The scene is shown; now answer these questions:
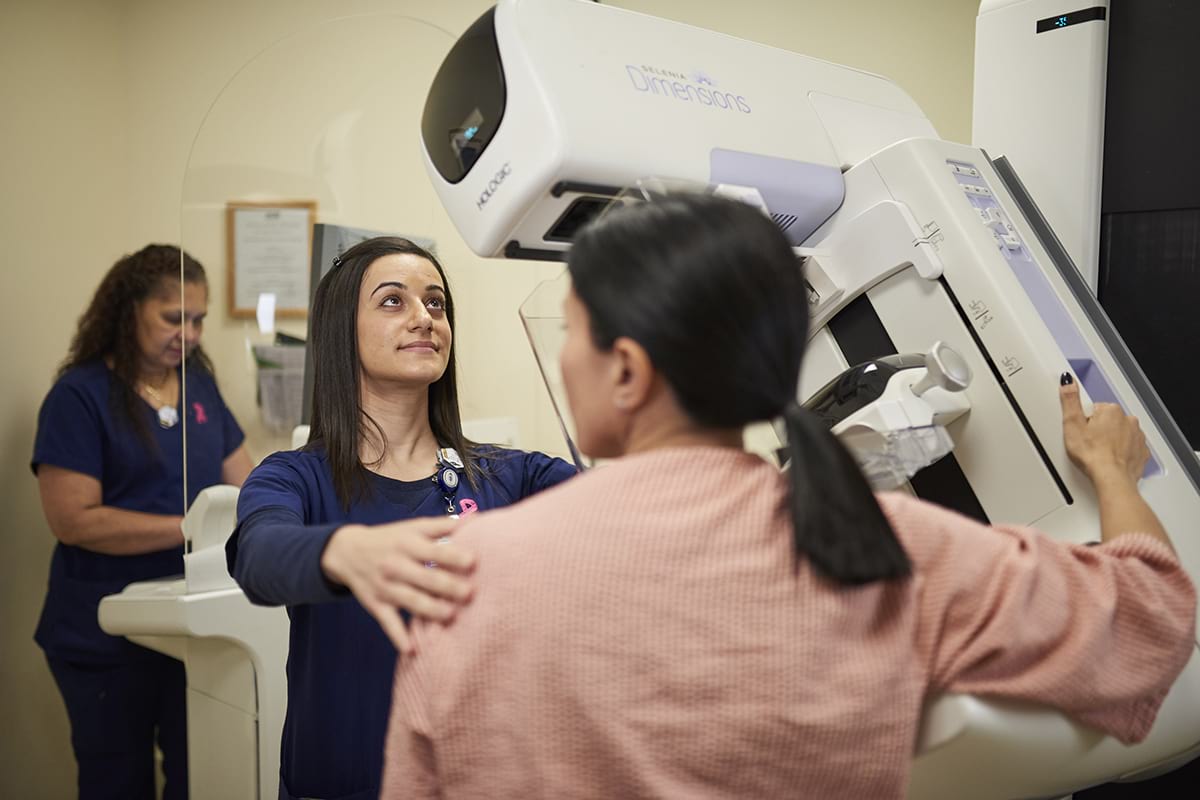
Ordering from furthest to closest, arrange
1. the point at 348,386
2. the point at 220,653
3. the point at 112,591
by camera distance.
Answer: the point at 112,591 < the point at 220,653 < the point at 348,386

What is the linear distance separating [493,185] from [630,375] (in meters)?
0.41

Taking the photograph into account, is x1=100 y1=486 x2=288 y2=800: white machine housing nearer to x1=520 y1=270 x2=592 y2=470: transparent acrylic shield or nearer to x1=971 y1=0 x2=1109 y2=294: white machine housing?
x1=520 y1=270 x2=592 y2=470: transparent acrylic shield

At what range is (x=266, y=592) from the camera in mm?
935

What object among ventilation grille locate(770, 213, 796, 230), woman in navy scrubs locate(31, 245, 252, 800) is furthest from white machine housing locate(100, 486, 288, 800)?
ventilation grille locate(770, 213, 796, 230)

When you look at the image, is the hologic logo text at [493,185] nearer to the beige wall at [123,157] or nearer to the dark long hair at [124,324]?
the beige wall at [123,157]

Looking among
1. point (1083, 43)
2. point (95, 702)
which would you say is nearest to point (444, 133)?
point (1083, 43)

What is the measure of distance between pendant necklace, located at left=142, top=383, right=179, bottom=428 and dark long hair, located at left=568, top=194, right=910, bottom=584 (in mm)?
1959

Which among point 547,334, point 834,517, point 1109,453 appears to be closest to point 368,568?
point 834,517

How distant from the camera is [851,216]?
4.28 ft

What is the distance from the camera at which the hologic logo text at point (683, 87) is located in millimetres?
1113

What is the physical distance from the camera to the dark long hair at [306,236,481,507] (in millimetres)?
1343

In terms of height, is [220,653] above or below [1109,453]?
below

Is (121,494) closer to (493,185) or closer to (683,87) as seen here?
(493,185)

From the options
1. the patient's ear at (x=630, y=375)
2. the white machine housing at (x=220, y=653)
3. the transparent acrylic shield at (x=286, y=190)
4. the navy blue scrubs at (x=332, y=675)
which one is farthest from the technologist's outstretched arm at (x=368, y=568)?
the transparent acrylic shield at (x=286, y=190)
